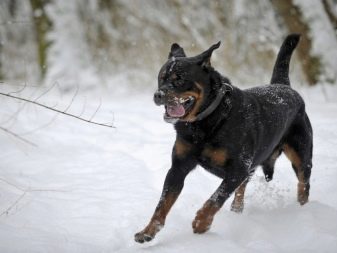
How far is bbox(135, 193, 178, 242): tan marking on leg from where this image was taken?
3.43 m

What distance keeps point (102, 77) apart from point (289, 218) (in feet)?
30.4

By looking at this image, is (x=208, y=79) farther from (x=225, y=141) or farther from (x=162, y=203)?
(x=162, y=203)

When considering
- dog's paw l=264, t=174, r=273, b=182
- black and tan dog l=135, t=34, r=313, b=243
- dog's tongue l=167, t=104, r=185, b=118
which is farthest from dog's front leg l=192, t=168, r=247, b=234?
dog's paw l=264, t=174, r=273, b=182

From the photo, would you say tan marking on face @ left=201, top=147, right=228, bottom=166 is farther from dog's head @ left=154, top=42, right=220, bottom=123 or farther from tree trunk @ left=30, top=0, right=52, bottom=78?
tree trunk @ left=30, top=0, right=52, bottom=78

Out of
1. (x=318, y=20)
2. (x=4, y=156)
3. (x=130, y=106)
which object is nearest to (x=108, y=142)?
(x=4, y=156)

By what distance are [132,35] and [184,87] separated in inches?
386

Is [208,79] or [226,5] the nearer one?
[208,79]

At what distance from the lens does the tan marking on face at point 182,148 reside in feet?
11.7

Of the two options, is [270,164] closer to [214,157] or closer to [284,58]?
[284,58]

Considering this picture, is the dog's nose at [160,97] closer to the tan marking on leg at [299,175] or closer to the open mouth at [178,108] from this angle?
the open mouth at [178,108]

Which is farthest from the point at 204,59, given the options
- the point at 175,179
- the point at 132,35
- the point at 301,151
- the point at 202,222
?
the point at 132,35

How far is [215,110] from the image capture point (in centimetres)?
360

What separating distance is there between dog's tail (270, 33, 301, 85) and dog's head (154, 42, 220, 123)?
4.73 feet

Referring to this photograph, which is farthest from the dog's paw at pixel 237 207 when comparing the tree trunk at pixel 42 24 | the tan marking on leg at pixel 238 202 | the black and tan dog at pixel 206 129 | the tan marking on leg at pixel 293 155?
the tree trunk at pixel 42 24
